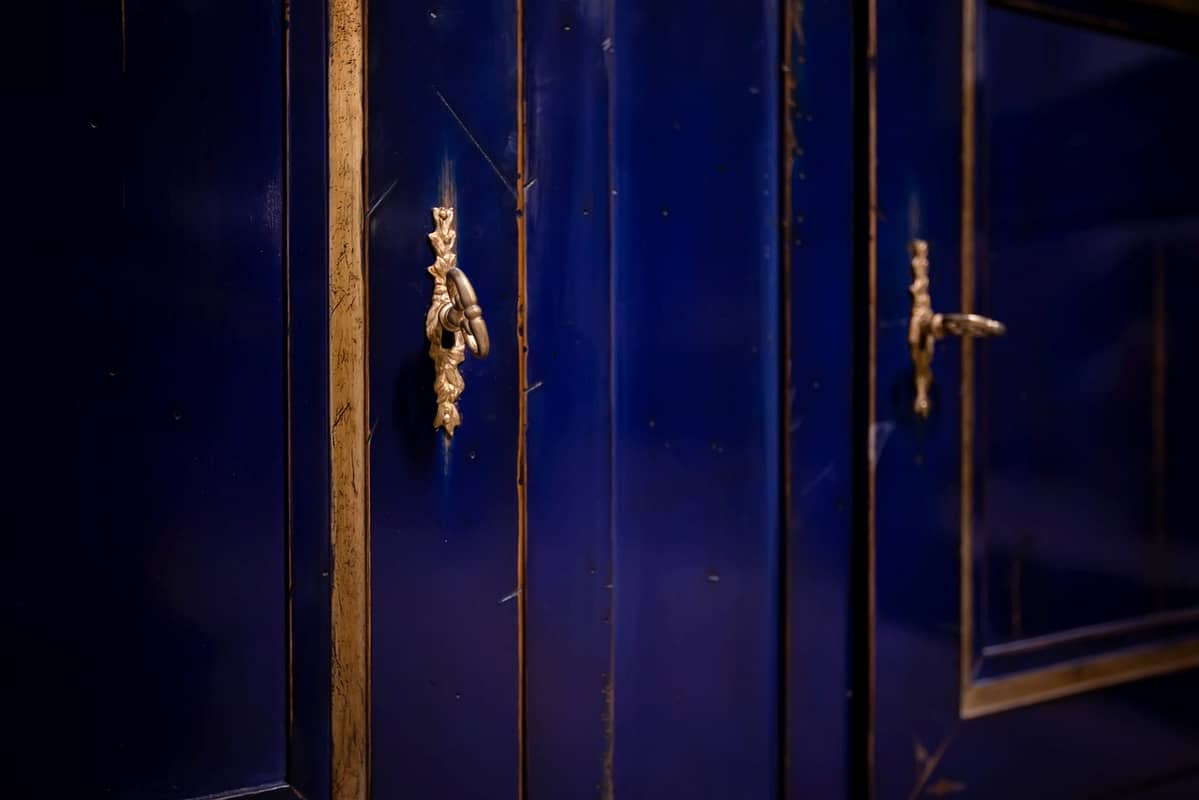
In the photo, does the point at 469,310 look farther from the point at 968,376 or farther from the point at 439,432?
the point at 968,376

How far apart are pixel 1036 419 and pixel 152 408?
71 centimetres

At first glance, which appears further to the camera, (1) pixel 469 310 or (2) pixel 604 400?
(2) pixel 604 400

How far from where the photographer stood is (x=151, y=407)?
42cm

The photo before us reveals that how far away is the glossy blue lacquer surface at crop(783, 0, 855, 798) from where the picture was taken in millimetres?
581

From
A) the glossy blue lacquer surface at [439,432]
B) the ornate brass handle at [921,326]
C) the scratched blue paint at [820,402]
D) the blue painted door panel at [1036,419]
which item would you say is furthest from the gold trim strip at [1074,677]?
the glossy blue lacquer surface at [439,432]

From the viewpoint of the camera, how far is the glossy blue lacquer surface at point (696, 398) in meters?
0.53

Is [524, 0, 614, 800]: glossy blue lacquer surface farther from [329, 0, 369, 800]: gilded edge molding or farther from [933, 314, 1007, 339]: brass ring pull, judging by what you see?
[933, 314, 1007, 339]: brass ring pull

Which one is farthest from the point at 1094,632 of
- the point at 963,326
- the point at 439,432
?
the point at 439,432

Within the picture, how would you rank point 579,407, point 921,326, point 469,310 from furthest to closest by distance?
point 921,326, point 579,407, point 469,310

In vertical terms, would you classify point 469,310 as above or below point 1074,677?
above

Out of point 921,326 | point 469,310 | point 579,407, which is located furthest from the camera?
point 921,326

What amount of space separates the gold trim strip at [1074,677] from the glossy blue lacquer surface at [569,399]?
0.36 meters

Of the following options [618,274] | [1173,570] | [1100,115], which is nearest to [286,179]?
[618,274]

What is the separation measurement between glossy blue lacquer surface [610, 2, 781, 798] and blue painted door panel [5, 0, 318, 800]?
0.23 m
